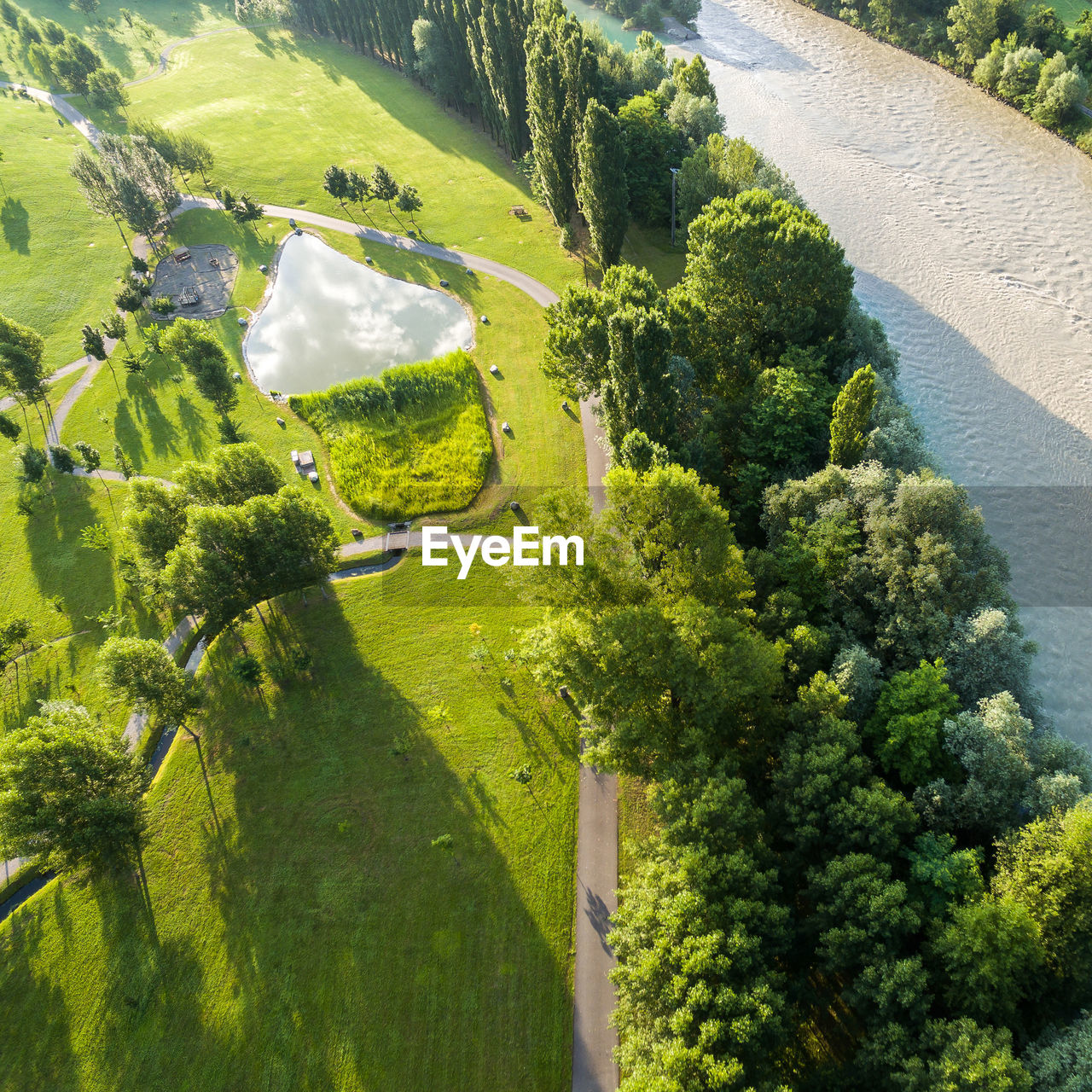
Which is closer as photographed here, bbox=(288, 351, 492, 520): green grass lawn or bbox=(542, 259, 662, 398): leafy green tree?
bbox=(542, 259, 662, 398): leafy green tree

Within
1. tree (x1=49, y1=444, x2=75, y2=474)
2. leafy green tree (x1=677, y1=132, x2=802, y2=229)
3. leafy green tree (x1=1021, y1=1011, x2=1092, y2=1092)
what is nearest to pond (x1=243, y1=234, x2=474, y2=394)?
tree (x1=49, y1=444, x2=75, y2=474)

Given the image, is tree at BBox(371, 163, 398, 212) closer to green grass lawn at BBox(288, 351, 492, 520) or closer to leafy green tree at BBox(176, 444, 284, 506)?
green grass lawn at BBox(288, 351, 492, 520)

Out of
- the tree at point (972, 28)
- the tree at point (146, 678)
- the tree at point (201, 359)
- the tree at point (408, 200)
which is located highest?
the tree at point (972, 28)

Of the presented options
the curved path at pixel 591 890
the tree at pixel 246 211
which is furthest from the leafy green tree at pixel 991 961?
the tree at pixel 246 211

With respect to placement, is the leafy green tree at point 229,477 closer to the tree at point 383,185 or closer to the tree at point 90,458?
the tree at point 90,458

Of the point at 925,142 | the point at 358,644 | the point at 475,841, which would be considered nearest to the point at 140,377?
the point at 358,644

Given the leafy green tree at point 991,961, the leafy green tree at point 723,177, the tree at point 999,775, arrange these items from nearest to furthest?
the leafy green tree at point 991,961
the tree at point 999,775
the leafy green tree at point 723,177

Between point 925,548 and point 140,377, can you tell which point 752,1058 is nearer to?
point 925,548
